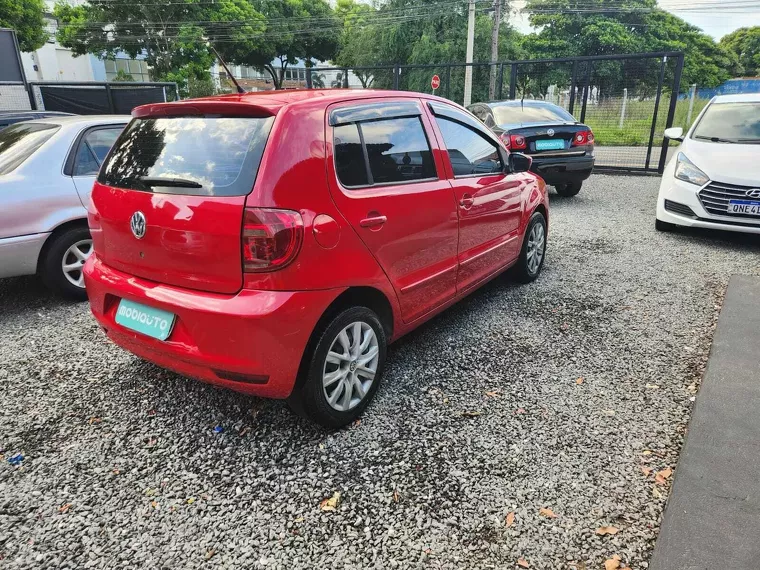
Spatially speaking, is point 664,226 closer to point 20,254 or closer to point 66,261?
point 66,261

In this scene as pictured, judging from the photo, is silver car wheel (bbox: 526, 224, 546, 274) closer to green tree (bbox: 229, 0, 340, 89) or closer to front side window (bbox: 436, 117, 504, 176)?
front side window (bbox: 436, 117, 504, 176)

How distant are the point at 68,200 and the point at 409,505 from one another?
3.79 m

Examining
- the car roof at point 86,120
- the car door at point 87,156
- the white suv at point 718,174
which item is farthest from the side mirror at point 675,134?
the car door at point 87,156

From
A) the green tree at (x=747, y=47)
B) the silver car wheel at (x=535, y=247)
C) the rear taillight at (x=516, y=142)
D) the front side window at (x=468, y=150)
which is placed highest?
the green tree at (x=747, y=47)

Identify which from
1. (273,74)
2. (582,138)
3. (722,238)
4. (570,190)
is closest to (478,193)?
(722,238)

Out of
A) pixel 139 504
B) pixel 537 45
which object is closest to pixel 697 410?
pixel 139 504

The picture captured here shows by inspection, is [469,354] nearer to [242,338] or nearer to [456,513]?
[456,513]

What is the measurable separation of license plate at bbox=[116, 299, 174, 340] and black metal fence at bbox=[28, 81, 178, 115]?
1105 centimetres

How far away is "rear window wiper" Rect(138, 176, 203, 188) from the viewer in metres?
2.44

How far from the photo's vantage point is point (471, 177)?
367 cm

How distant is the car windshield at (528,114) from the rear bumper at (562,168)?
0.73m

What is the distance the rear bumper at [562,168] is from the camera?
817 centimetres

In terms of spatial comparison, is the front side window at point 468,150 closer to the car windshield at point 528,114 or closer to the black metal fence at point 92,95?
the car windshield at point 528,114

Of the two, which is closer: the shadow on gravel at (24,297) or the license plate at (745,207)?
the shadow on gravel at (24,297)
